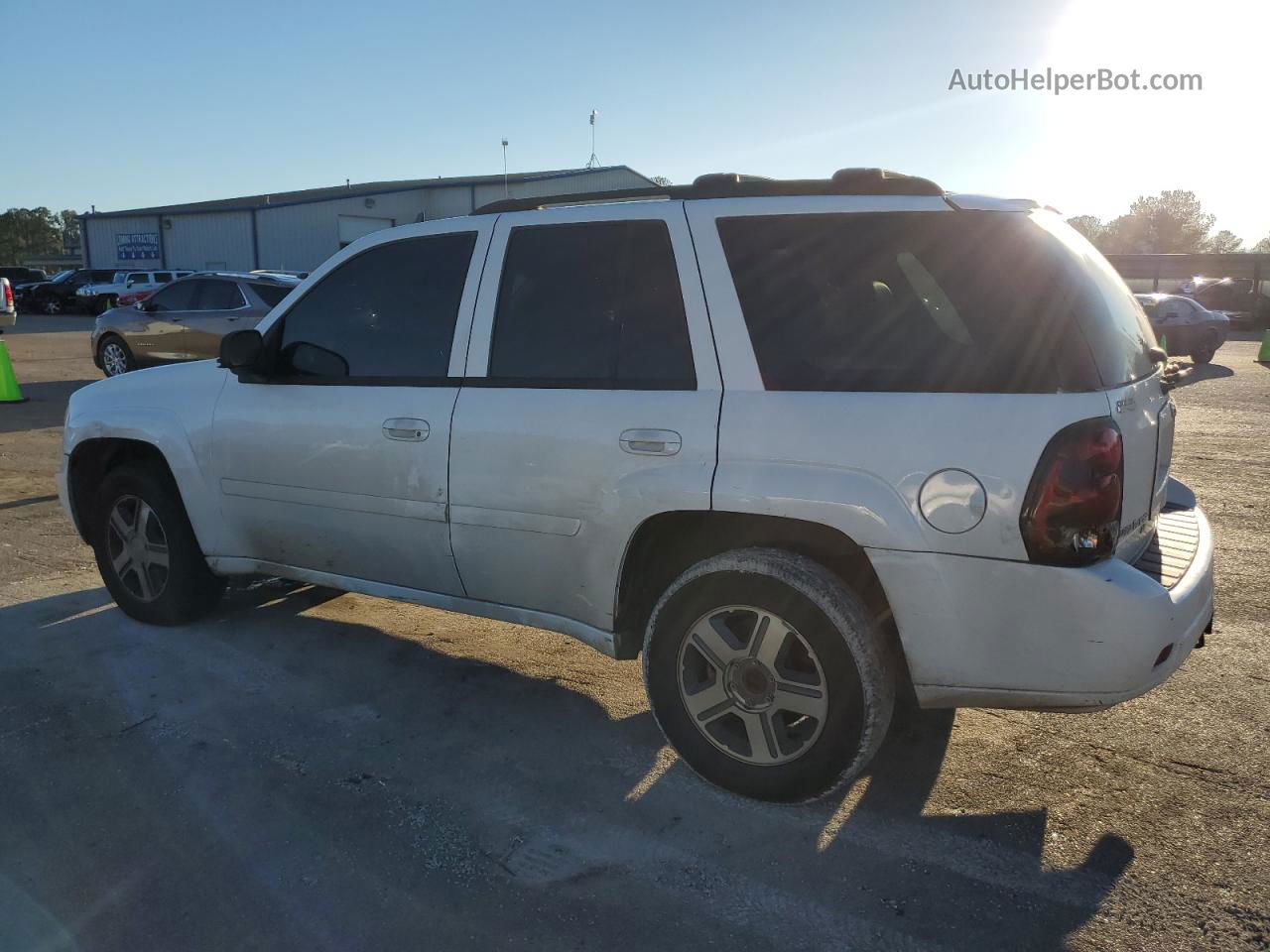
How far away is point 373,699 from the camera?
4016 mm

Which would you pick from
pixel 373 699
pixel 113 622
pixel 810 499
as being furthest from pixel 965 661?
pixel 113 622

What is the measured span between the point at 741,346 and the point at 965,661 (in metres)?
1.19

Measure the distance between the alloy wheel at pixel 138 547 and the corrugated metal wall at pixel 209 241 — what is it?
123ft

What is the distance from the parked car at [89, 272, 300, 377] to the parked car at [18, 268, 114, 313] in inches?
1010

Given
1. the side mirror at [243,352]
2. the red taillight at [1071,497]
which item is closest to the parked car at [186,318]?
the side mirror at [243,352]

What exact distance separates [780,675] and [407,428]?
1729 millimetres

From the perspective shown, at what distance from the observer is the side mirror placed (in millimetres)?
4035

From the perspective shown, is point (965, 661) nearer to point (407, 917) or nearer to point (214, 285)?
point (407, 917)

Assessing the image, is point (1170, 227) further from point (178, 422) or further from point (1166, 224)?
point (178, 422)

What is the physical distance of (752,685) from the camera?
10.3 ft

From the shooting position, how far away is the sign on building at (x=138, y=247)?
43750mm

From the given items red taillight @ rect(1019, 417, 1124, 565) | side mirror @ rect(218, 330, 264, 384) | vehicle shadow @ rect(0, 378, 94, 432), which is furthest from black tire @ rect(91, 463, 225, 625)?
vehicle shadow @ rect(0, 378, 94, 432)

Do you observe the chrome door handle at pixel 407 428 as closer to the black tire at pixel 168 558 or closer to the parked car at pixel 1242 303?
the black tire at pixel 168 558

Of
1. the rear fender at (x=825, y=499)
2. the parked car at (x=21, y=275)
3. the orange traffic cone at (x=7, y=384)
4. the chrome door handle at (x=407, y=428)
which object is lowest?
the orange traffic cone at (x=7, y=384)
